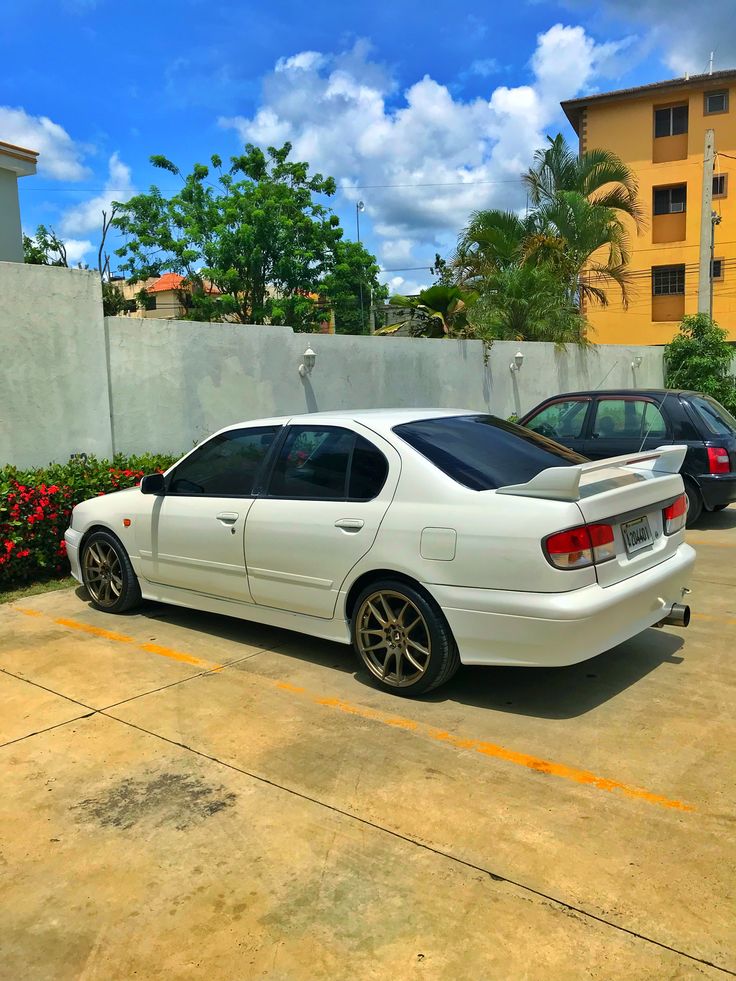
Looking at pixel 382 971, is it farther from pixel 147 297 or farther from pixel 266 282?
pixel 147 297

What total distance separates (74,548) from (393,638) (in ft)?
10.8

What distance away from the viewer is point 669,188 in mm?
31656

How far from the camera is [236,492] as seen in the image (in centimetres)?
532

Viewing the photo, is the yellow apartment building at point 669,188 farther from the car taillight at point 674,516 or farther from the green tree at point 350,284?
the car taillight at point 674,516

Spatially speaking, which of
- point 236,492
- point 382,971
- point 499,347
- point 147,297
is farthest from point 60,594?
point 147,297

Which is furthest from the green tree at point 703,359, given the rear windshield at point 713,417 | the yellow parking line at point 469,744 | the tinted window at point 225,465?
the yellow parking line at point 469,744

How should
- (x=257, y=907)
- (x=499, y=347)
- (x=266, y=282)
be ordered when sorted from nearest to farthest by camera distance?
(x=257, y=907)
(x=499, y=347)
(x=266, y=282)

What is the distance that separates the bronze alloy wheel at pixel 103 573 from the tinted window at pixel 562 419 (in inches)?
210

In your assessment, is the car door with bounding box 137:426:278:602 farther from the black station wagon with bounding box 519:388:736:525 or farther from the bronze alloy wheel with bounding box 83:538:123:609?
the black station wagon with bounding box 519:388:736:525

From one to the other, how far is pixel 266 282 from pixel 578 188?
41.2 feet

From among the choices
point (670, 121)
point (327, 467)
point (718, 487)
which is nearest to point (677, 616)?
point (327, 467)

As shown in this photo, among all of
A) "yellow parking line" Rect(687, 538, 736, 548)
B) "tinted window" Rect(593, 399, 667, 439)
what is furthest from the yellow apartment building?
"yellow parking line" Rect(687, 538, 736, 548)

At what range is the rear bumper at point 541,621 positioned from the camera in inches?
151

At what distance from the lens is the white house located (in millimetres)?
13781
